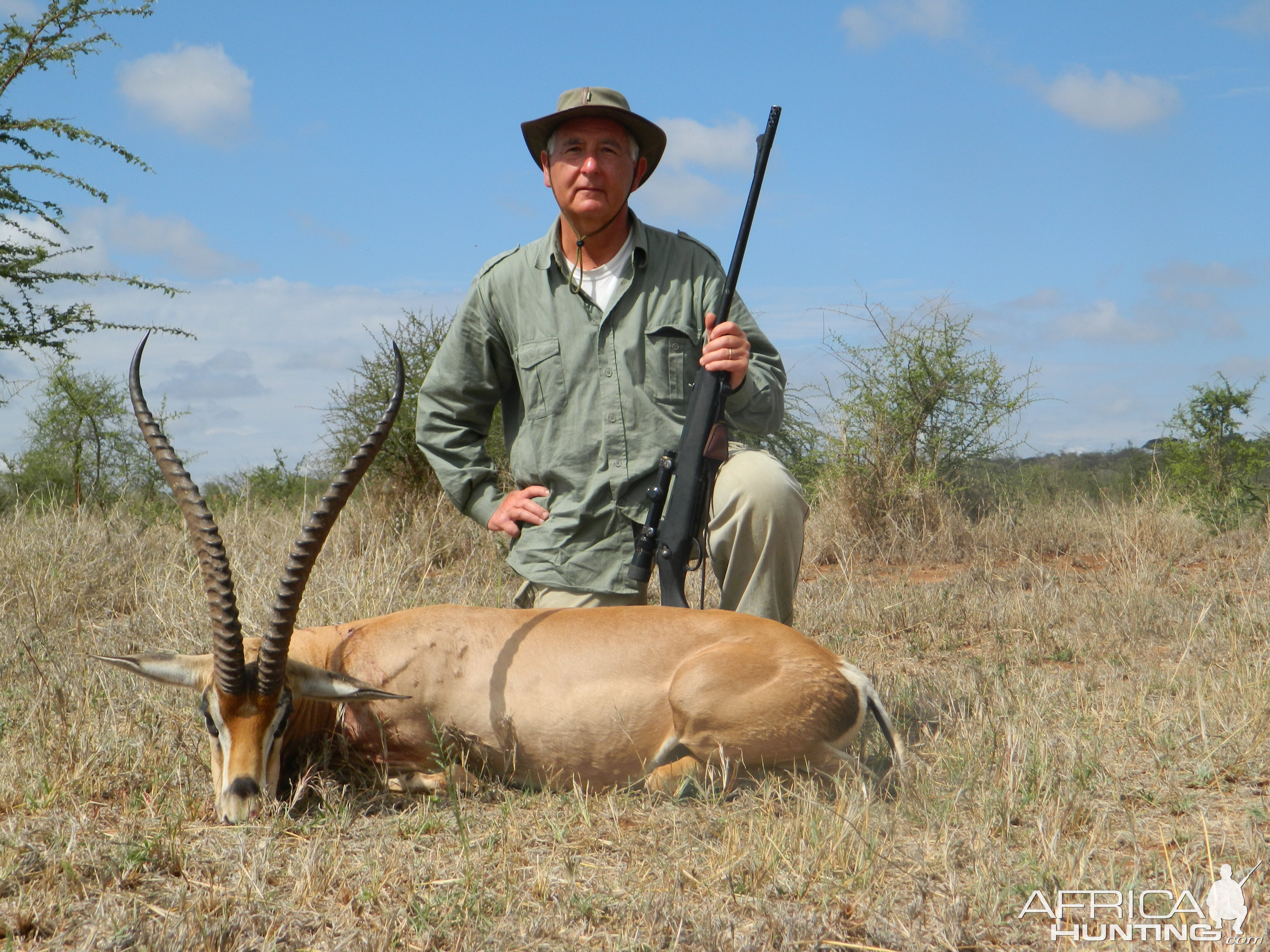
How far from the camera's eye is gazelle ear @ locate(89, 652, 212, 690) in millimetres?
3373

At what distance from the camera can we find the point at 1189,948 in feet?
7.72

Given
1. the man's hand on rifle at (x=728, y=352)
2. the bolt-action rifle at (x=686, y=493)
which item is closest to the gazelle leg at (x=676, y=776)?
the bolt-action rifle at (x=686, y=493)

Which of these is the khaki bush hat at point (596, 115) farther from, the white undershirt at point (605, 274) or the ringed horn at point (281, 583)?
the ringed horn at point (281, 583)

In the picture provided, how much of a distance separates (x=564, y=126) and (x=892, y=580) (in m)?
4.82

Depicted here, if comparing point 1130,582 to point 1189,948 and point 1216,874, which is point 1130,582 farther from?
point 1189,948

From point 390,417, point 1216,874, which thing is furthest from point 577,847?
point 1216,874

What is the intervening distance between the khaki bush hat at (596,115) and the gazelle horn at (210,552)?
217 cm

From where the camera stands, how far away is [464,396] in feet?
16.8

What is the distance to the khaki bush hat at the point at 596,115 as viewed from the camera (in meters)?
4.77

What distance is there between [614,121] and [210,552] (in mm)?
2791

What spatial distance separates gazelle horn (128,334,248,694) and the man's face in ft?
6.76

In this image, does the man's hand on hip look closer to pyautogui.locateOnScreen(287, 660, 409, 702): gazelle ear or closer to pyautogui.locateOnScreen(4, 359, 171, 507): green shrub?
pyautogui.locateOnScreen(287, 660, 409, 702): gazelle ear

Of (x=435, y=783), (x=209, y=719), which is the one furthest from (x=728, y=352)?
(x=209, y=719)

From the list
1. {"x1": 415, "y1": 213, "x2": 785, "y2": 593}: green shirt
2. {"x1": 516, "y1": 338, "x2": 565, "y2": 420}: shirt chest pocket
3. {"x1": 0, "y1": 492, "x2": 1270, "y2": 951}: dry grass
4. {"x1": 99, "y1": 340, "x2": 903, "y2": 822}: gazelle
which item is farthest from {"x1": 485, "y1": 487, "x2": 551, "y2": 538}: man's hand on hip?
{"x1": 0, "y1": 492, "x2": 1270, "y2": 951}: dry grass
